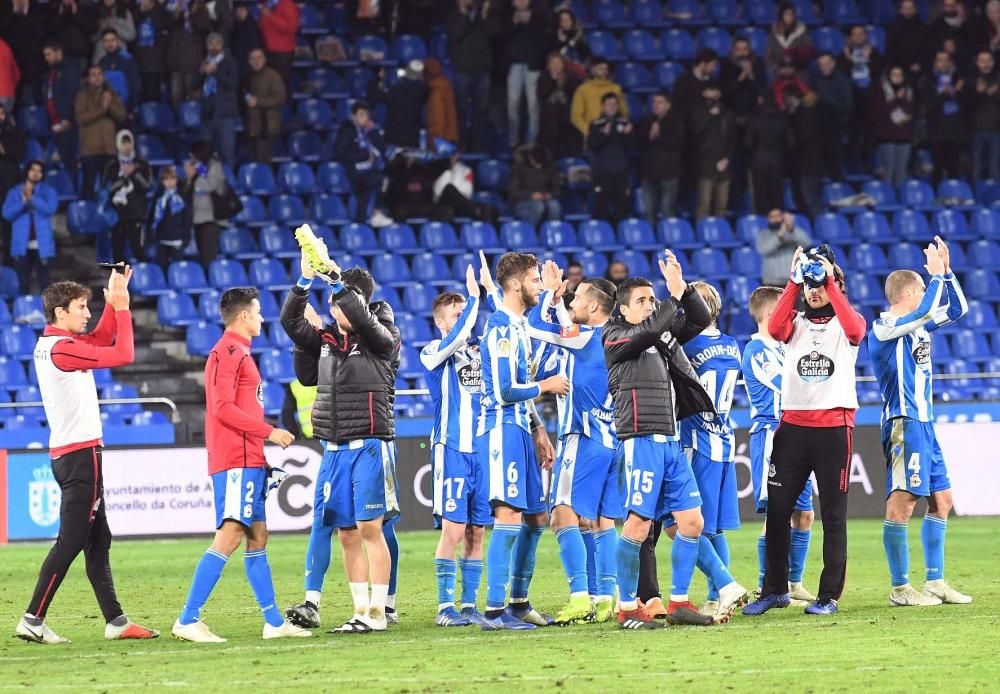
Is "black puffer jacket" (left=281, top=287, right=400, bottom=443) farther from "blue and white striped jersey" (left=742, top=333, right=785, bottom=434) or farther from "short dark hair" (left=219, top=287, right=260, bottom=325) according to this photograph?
"blue and white striped jersey" (left=742, top=333, right=785, bottom=434)

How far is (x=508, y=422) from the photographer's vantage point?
36.2 feet

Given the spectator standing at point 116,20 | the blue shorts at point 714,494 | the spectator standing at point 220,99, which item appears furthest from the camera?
the spectator standing at point 116,20

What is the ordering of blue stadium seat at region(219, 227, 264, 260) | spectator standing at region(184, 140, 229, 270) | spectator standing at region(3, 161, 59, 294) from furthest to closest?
1. blue stadium seat at region(219, 227, 264, 260)
2. spectator standing at region(184, 140, 229, 270)
3. spectator standing at region(3, 161, 59, 294)

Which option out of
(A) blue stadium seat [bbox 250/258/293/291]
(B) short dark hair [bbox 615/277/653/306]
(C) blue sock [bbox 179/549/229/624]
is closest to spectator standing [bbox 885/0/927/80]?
(A) blue stadium seat [bbox 250/258/293/291]

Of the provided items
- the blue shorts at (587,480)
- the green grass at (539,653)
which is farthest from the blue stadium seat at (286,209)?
the blue shorts at (587,480)

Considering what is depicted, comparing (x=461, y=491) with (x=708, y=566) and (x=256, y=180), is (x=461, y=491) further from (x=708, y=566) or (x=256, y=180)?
(x=256, y=180)

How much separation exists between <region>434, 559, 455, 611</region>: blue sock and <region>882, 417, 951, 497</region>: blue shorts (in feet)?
10.5

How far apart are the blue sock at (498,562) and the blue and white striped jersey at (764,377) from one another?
8.45ft

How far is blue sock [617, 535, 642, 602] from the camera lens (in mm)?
10781

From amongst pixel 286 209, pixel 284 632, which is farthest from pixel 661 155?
pixel 284 632

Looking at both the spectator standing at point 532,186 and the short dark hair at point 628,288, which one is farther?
the spectator standing at point 532,186

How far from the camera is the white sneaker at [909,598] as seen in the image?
38.9 ft

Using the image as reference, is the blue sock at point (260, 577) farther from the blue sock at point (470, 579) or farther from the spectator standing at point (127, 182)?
the spectator standing at point (127, 182)

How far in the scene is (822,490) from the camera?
11203 millimetres
